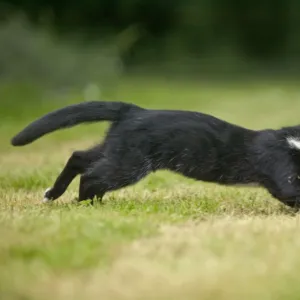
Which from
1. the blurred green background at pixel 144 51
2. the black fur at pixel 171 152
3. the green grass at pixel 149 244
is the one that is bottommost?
the green grass at pixel 149 244

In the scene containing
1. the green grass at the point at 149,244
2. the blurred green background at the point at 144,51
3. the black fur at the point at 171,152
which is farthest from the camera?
the blurred green background at the point at 144,51

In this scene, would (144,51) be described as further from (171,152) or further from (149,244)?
(149,244)

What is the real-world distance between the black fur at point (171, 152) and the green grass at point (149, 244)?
21cm

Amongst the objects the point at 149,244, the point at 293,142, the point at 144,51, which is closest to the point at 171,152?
the point at 293,142

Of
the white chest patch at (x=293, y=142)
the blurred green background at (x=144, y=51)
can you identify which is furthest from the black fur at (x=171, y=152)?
the blurred green background at (x=144, y=51)

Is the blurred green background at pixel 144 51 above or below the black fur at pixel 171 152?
above

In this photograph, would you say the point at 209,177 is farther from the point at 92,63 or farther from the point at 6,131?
the point at 92,63

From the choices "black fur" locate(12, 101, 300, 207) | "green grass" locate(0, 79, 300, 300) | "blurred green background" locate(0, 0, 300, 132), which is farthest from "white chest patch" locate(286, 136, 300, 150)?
"blurred green background" locate(0, 0, 300, 132)

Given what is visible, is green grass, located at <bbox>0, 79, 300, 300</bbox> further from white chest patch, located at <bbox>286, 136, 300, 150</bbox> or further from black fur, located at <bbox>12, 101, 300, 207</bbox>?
white chest patch, located at <bbox>286, 136, 300, 150</bbox>

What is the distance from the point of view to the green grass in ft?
13.3

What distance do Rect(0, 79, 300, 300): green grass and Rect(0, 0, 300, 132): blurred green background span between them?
6.74 metres

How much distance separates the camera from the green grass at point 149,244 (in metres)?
4.07

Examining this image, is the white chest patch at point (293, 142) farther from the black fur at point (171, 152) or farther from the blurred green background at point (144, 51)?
the blurred green background at point (144, 51)

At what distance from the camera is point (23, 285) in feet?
13.3
